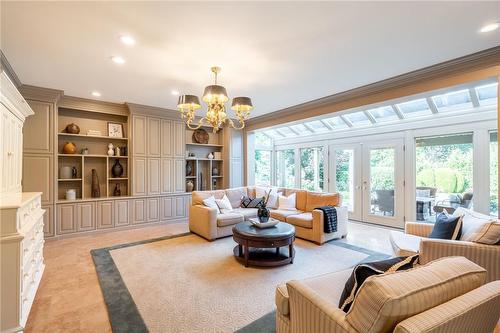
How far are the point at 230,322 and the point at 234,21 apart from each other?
8.80ft

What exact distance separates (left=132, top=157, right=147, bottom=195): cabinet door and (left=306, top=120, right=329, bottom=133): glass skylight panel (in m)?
4.34

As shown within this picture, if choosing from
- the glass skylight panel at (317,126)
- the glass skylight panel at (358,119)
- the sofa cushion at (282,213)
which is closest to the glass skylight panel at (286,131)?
the glass skylight panel at (317,126)

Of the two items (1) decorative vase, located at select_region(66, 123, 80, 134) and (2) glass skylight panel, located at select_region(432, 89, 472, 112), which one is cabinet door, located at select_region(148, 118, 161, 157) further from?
(2) glass skylight panel, located at select_region(432, 89, 472, 112)

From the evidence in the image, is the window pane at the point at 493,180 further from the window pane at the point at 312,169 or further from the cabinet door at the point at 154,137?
the cabinet door at the point at 154,137

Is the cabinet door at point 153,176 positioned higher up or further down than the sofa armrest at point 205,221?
higher up

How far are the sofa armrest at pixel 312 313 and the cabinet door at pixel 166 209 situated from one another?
15.4 ft

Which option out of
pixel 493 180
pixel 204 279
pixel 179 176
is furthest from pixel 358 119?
pixel 204 279

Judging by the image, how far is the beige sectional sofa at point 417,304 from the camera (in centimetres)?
95

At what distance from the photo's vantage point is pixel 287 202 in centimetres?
509

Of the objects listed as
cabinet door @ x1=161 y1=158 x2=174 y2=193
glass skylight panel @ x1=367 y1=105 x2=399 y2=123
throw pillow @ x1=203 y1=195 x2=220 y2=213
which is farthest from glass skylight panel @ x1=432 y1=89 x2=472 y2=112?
cabinet door @ x1=161 y1=158 x2=174 y2=193

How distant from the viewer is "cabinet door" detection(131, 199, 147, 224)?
17.1 feet

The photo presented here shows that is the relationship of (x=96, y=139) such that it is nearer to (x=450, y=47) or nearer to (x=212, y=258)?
(x=212, y=258)

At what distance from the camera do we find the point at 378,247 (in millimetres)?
3969

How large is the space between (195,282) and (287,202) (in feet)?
9.17
